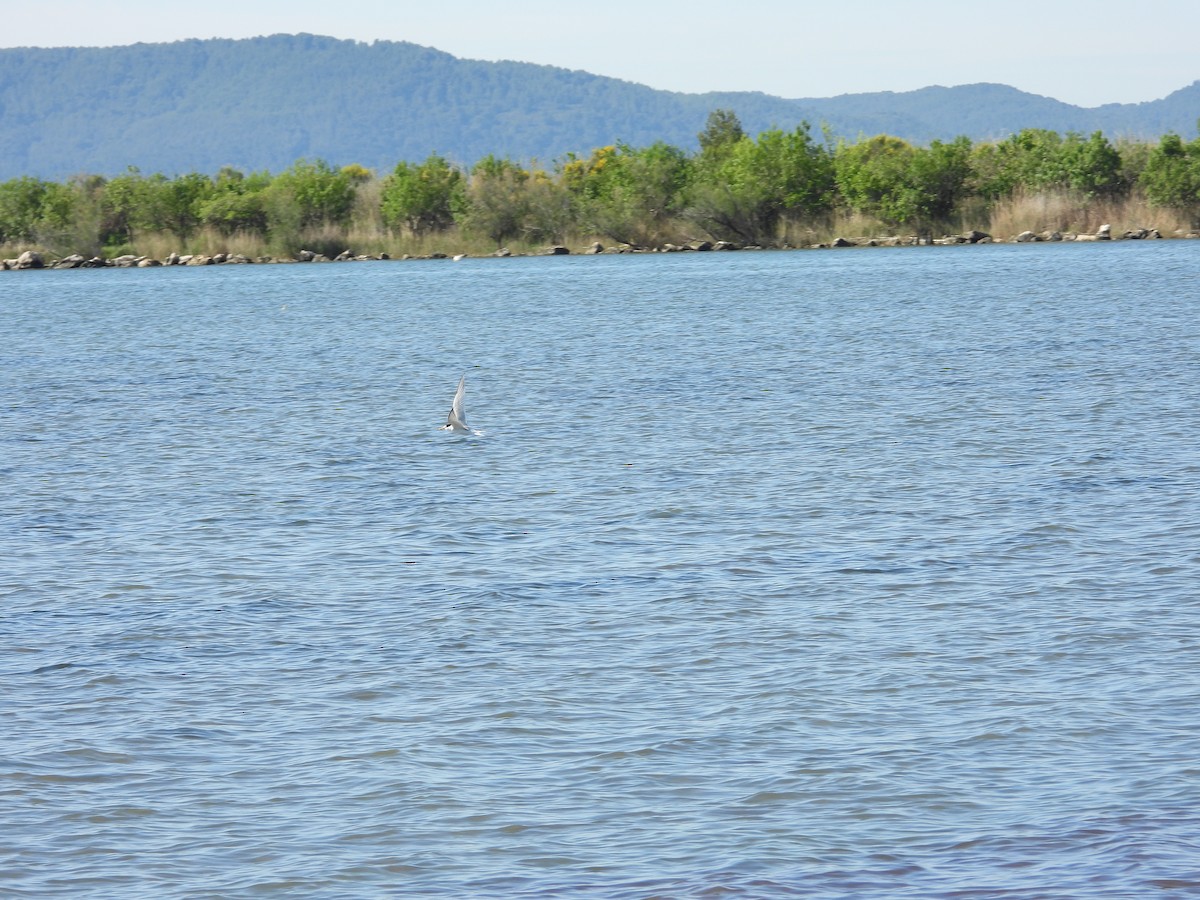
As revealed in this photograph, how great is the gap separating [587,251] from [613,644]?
81537 millimetres

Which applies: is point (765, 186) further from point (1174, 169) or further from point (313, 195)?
point (313, 195)

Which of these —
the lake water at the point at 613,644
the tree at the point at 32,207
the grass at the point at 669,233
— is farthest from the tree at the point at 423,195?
the lake water at the point at 613,644

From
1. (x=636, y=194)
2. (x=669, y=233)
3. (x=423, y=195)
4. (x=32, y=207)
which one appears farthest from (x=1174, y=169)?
(x=32, y=207)

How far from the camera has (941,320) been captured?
40062 millimetres

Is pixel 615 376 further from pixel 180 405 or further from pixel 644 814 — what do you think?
pixel 644 814

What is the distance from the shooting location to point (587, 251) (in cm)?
9150

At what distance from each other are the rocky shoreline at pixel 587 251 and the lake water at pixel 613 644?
5611 cm

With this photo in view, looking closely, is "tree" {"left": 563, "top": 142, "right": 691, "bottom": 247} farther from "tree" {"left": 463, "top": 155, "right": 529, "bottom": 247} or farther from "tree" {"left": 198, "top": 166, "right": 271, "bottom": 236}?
"tree" {"left": 198, "top": 166, "right": 271, "bottom": 236}

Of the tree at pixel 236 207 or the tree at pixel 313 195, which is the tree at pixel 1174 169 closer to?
the tree at pixel 313 195

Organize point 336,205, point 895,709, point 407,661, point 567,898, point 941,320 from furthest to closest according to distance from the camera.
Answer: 1. point 336,205
2. point 941,320
3. point 407,661
4. point 895,709
5. point 567,898

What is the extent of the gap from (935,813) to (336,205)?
291 ft

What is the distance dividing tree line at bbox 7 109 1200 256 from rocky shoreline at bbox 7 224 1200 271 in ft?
2.08

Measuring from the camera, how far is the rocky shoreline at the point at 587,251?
263 feet

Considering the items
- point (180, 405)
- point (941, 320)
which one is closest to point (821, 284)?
point (941, 320)
